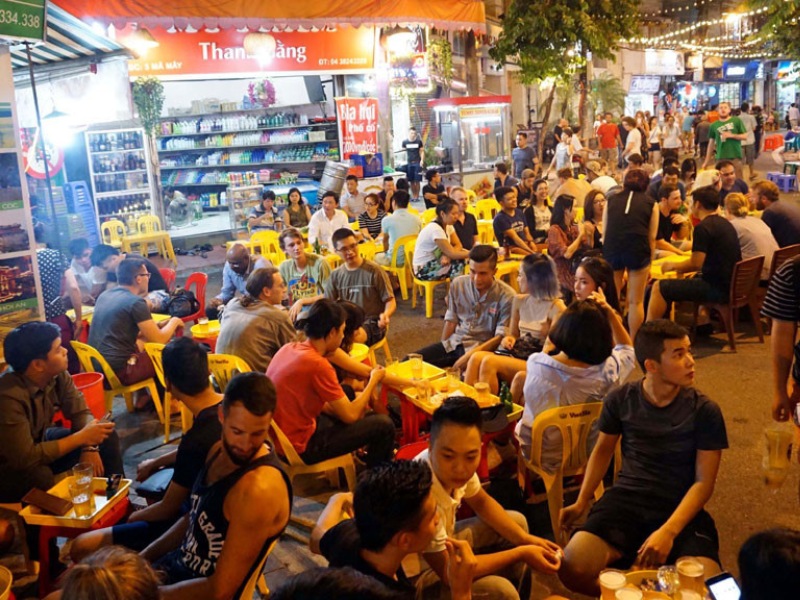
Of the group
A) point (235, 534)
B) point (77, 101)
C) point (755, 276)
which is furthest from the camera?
point (77, 101)

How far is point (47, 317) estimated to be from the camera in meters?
6.66

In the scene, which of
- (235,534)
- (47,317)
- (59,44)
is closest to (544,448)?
(235,534)

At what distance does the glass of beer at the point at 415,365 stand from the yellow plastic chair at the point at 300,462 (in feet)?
2.45

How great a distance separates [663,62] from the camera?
1330 inches

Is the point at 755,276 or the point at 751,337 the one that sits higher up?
the point at 755,276

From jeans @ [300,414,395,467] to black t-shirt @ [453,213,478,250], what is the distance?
4.63 m

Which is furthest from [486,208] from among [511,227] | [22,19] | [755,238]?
[22,19]

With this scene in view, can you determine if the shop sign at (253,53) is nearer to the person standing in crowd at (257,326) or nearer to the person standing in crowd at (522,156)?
the person standing in crowd at (522,156)

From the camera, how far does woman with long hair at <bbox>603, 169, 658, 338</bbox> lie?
7.44 m

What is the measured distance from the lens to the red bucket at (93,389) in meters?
5.39

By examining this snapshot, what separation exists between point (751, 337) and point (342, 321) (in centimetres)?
486

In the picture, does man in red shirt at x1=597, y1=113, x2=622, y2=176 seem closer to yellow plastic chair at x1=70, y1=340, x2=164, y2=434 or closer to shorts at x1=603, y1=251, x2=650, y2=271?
shorts at x1=603, y1=251, x2=650, y2=271

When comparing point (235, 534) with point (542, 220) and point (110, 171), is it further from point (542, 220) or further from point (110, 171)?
point (110, 171)

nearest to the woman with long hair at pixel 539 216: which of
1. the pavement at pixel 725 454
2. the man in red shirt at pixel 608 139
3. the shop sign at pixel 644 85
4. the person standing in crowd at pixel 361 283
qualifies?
the pavement at pixel 725 454
